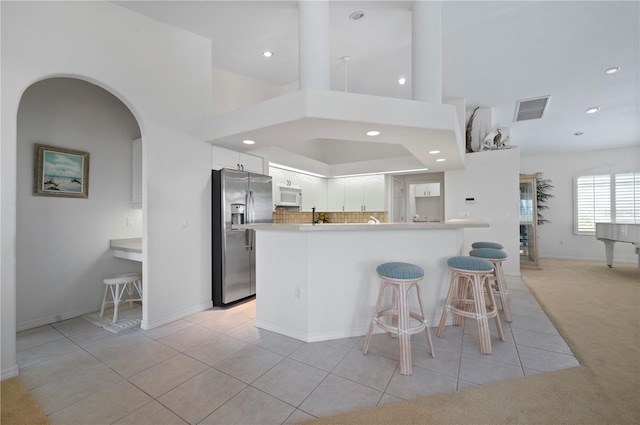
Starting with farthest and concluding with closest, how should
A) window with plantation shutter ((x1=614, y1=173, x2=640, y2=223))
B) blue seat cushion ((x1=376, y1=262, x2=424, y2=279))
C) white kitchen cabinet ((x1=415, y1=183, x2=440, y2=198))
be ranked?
white kitchen cabinet ((x1=415, y1=183, x2=440, y2=198)) < window with plantation shutter ((x1=614, y1=173, x2=640, y2=223)) < blue seat cushion ((x1=376, y1=262, x2=424, y2=279))

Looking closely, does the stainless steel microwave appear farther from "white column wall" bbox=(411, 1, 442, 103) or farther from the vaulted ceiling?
"white column wall" bbox=(411, 1, 442, 103)

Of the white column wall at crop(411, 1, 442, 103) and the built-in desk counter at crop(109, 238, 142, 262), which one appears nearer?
the white column wall at crop(411, 1, 442, 103)

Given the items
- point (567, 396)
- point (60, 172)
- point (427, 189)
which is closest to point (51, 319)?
point (60, 172)

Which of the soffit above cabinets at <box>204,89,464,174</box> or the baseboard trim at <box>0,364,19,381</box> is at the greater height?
the soffit above cabinets at <box>204,89,464,174</box>

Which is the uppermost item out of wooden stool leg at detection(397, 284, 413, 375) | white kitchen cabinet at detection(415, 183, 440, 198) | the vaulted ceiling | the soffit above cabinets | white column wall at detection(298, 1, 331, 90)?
the vaulted ceiling

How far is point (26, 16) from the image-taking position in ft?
7.09

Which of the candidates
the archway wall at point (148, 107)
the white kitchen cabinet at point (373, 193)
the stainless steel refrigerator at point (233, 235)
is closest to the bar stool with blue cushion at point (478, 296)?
the stainless steel refrigerator at point (233, 235)

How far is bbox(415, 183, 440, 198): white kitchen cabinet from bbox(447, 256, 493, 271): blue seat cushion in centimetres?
506

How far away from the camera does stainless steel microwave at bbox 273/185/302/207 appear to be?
507 centimetres

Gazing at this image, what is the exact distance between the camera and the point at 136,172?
12.0ft

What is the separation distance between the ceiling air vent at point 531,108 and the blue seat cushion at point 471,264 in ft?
12.5

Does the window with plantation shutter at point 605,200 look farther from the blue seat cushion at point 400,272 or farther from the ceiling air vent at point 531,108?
the blue seat cushion at point 400,272

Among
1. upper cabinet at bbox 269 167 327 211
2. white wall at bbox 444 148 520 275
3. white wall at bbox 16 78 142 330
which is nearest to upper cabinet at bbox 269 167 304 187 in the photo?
upper cabinet at bbox 269 167 327 211

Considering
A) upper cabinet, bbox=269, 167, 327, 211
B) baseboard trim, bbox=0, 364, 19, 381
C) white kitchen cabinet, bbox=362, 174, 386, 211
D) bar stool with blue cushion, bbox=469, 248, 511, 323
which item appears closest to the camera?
baseboard trim, bbox=0, 364, 19, 381
